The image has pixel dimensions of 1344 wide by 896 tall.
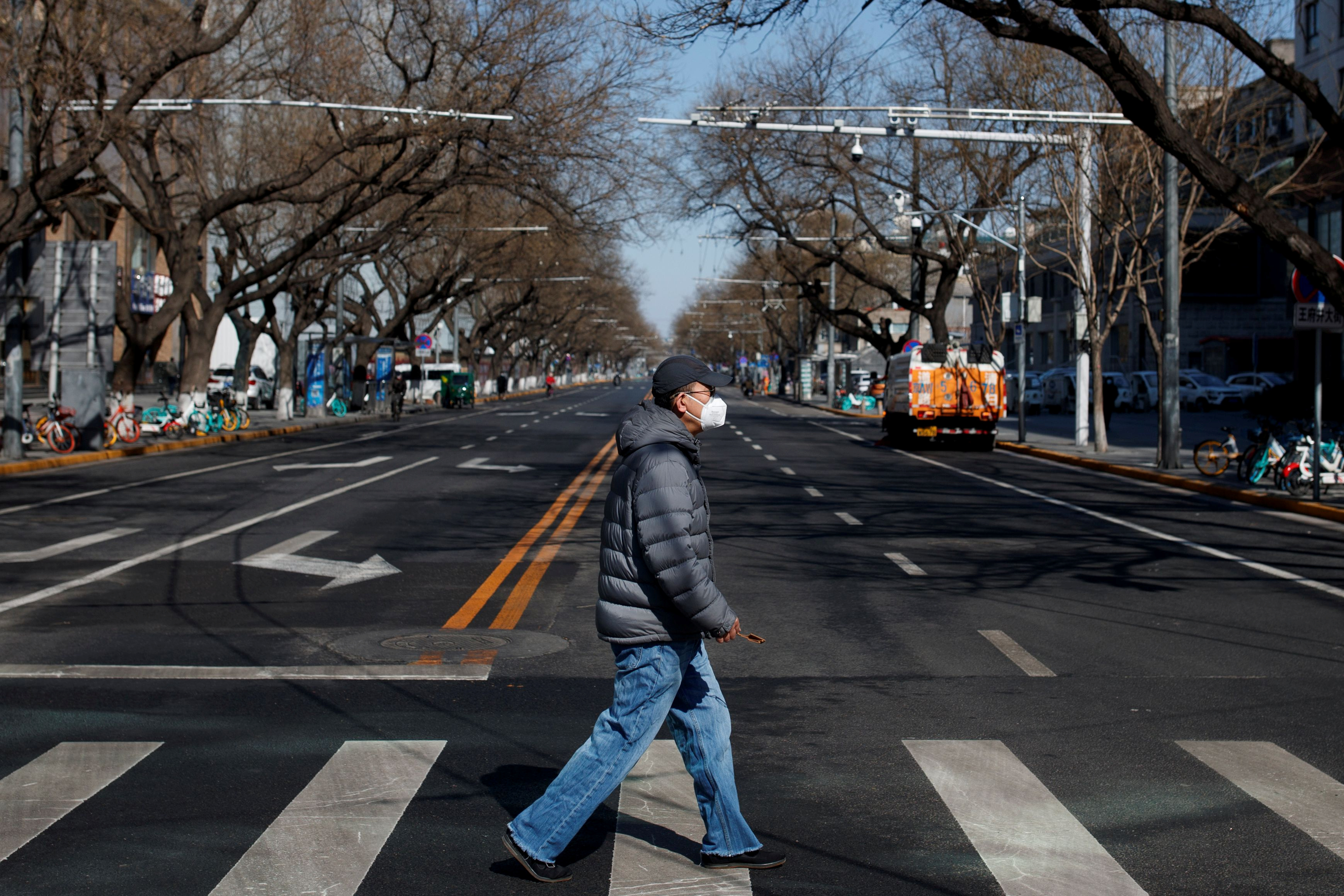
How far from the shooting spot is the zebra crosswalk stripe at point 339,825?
489cm

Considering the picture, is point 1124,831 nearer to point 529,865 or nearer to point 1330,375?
point 529,865

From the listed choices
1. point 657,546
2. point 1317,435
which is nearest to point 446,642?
point 657,546

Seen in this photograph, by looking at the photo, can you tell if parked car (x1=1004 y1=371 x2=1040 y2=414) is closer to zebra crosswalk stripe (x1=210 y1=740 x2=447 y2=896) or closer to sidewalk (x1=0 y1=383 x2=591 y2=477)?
sidewalk (x1=0 y1=383 x2=591 y2=477)

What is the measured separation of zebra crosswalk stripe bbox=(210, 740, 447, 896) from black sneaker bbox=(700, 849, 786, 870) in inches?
44.3

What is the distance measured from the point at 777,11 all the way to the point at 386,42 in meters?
16.6

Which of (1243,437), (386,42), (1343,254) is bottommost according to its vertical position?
(1243,437)

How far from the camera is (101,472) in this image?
24.7 meters

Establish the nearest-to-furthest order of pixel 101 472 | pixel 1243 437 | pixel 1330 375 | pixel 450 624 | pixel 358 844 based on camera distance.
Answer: pixel 358 844
pixel 450 624
pixel 101 472
pixel 1243 437
pixel 1330 375

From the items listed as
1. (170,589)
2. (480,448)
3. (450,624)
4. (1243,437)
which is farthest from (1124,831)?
(1243,437)

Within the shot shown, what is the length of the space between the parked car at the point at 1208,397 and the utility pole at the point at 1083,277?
1013 inches

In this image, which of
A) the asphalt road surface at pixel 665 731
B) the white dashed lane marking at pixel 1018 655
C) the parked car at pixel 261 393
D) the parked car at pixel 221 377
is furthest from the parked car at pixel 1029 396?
the white dashed lane marking at pixel 1018 655

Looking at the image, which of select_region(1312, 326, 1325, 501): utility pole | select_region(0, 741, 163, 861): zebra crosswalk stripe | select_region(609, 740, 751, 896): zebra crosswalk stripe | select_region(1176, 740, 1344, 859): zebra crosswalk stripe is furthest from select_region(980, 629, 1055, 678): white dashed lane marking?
select_region(1312, 326, 1325, 501): utility pole

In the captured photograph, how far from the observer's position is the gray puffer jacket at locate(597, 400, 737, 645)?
4809 mm

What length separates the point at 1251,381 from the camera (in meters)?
61.9
